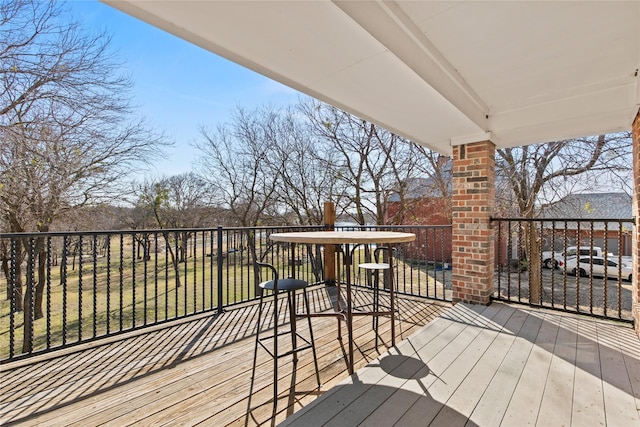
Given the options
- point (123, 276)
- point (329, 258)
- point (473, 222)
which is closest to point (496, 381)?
point (473, 222)

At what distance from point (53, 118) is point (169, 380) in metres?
7.19

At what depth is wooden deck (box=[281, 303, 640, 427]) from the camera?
5.26ft

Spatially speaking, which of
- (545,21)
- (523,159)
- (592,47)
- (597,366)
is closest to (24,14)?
(545,21)

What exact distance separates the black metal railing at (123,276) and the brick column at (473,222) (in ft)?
0.74

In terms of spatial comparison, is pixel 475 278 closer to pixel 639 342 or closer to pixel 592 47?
pixel 639 342

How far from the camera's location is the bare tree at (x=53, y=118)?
17.1 ft

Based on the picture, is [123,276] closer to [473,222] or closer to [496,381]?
[496,381]

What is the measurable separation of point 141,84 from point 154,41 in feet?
9.77

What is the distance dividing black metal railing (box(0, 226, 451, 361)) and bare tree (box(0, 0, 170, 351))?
732 millimetres

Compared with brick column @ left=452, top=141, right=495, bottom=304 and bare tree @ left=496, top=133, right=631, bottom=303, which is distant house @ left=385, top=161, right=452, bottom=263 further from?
brick column @ left=452, top=141, right=495, bottom=304

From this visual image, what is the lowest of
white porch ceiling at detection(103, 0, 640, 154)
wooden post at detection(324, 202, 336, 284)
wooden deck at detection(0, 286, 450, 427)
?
wooden deck at detection(0, 286, 450, 427)

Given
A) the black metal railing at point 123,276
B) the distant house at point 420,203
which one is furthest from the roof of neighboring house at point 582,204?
the black metal railing at point 123,276

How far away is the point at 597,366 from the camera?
6.94 ft

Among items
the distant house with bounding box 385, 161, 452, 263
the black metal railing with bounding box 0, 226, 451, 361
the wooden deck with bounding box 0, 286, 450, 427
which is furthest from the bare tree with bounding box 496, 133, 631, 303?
the wooden deck with bounding box 0, 286, 450, 427
